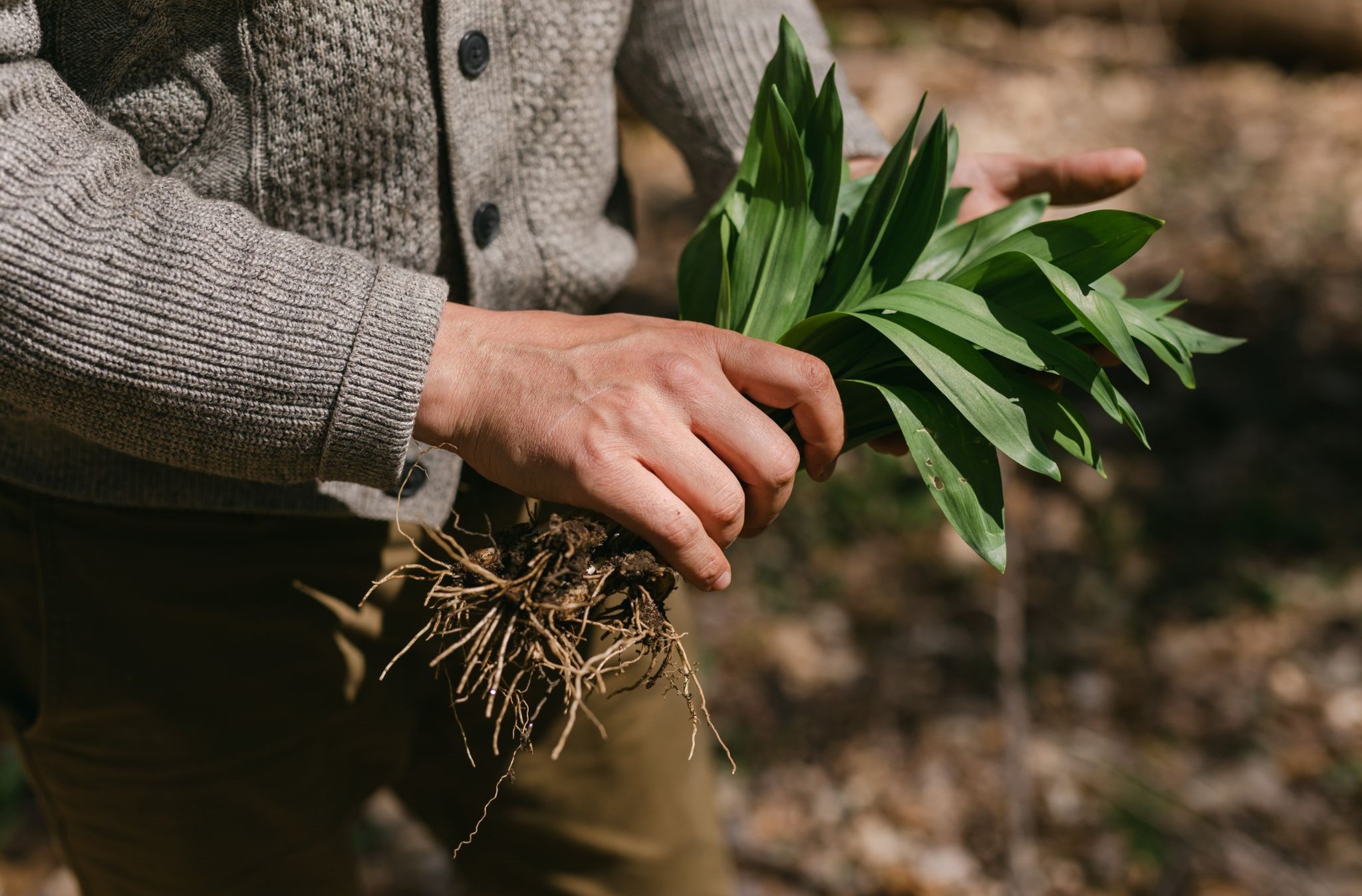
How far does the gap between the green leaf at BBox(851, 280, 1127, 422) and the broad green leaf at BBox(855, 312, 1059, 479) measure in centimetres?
3

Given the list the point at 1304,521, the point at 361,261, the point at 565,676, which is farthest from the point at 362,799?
the point at 1304,521

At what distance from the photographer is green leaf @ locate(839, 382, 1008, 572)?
1148mm

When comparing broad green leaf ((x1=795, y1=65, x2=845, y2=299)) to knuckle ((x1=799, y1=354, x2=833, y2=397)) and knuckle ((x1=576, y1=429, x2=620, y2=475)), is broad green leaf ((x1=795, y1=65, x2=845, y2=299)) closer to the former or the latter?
knuckle ((x1=799, y1=354, x2=833, y2=397))

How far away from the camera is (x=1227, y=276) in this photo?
12.0 feet

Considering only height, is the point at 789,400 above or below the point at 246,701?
above

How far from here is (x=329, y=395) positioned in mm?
930

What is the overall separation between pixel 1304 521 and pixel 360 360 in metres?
3.04

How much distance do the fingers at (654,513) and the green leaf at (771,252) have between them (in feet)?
1.30

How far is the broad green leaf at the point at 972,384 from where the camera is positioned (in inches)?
43.9

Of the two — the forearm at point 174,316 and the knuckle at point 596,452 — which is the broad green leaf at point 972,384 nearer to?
the knuckle at point 596,452

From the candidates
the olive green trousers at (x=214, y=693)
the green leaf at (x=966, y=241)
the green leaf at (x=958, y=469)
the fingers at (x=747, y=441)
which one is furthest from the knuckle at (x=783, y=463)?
the olive green trousers at (x=214, y=693)

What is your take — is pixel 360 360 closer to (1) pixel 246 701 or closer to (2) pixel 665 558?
(2) pixel 665 558

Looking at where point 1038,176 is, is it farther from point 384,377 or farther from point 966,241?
point 384,377

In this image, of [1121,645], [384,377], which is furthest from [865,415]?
[1121,645]
